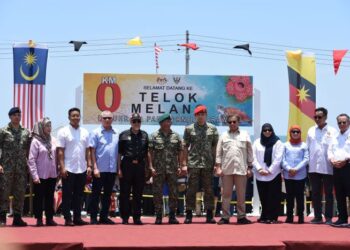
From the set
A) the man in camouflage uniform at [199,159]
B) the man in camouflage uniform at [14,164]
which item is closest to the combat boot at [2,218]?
the man in camouflage uniform at [14,164]

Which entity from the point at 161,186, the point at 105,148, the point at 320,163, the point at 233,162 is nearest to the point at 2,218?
the point at 105,148

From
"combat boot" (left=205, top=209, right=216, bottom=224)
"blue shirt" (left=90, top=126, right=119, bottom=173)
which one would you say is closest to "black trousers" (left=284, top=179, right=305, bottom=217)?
"combat boot" (left=205, top=209, right=216, bottom=224)

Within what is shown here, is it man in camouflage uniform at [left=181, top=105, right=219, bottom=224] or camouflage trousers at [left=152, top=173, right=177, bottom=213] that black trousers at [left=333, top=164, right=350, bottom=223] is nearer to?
man in camouflage uniform at [left=181, top=105, right=219, bottom=224]

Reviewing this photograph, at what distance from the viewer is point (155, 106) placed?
13.9 metres

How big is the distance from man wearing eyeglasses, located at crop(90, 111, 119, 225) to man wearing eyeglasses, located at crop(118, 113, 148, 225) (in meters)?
0.11

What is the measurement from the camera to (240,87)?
45.7 ft

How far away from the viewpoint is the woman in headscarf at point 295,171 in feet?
28.7

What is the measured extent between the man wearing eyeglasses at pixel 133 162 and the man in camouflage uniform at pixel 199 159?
22.6 inches

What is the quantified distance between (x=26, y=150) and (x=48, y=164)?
34cm

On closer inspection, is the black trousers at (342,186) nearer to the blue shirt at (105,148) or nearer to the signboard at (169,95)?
the blue shirt at (105,148)

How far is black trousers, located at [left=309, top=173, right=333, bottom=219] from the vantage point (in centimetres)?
867

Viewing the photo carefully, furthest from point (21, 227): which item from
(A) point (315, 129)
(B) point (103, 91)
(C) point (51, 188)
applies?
(B) point (103, 91)

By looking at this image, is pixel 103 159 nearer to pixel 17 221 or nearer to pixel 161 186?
pixel 161 186

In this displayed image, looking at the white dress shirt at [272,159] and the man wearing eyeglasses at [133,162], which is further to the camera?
the white dress shirt at [272,159]
